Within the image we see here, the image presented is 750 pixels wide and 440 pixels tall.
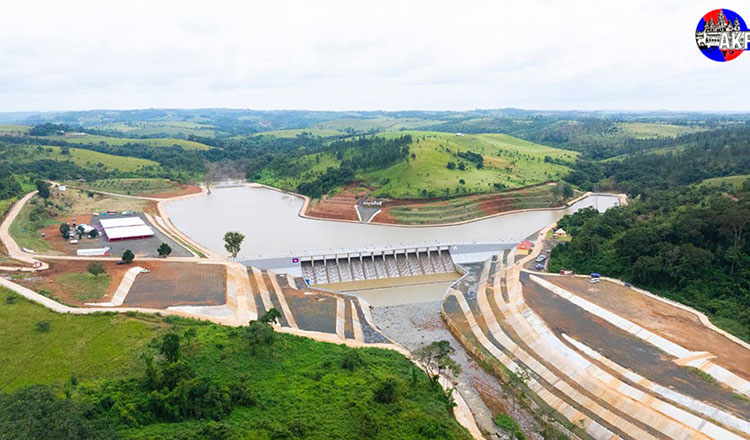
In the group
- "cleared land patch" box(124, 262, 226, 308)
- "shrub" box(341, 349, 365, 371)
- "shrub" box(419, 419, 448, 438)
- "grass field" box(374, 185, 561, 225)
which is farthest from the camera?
"grass field" box(374, 185, 561, 225)

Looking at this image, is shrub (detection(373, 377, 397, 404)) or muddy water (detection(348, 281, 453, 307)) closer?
shrub (detection(373, 377, 397, 404))

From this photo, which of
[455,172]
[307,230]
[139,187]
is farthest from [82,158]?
[455,172]

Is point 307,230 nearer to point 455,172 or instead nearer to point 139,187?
point 455,172

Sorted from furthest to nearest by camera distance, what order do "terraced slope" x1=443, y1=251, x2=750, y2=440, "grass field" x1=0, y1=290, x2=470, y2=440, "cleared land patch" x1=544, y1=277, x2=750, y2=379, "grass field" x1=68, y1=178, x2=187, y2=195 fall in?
"grass field" x1=68, y1=178, x2=187, y2=195 < "cleared land patch" x1=544, y1=277, x2=750, y2=379 < "terraced slope" x1=443, y1=251, x2=750, y2=440 < "grass field" x1=0, y1=290, x2=470, y2=440

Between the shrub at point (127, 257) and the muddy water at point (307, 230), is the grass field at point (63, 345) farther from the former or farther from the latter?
the muddy water at point (307, 230)

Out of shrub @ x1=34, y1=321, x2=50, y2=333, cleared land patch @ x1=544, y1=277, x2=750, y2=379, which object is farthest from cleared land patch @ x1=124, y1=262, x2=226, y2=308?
cleared land patch @ x1=544, y1=277, x2=750, y2=379

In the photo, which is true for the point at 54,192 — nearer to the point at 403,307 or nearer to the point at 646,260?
the point at 403,307
